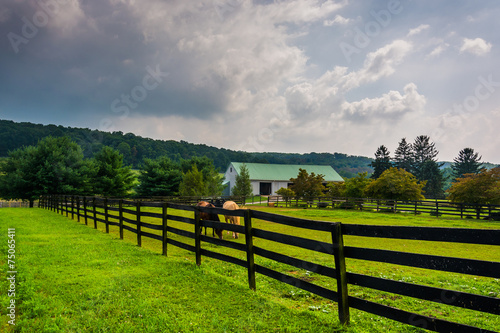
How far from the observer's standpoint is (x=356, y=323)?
3.79 metres

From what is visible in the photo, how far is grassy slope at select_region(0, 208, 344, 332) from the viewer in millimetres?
3742

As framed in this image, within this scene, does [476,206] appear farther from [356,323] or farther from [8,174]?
[8,174]

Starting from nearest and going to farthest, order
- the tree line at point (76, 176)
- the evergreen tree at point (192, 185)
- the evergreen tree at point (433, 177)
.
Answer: the tree line at point (76, 176)
the evergreen tree at point (192, 185)
the evergreen tree at point (433, 177)

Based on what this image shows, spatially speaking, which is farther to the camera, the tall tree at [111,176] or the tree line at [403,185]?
the tall tree at [111,176]

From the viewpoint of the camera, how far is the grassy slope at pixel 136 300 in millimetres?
3742

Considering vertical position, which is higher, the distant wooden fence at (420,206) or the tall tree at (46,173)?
the tall tree at (46,173)

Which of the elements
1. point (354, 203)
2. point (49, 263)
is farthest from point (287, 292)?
point (354, 203)

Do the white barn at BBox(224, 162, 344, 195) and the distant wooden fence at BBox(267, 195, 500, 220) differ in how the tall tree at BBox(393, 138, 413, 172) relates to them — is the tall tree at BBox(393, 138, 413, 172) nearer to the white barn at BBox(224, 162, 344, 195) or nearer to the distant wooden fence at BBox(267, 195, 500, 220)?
the white barn at BBox(224, 162, 344, 195)

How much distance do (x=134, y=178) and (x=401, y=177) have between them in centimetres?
Answer: 3435

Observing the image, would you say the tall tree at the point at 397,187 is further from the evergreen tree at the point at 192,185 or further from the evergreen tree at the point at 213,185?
the evergreen tree at the point at 192,185

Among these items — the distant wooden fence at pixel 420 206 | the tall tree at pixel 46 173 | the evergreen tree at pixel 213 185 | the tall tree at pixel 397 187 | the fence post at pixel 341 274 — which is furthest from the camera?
the evergreen tree at pixel 213 185

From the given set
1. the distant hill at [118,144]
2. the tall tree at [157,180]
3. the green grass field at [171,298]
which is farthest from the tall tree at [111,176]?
the green grass field at [171,298]

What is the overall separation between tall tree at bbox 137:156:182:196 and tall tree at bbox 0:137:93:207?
8.87 m

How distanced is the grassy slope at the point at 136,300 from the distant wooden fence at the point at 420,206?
79.3ft
